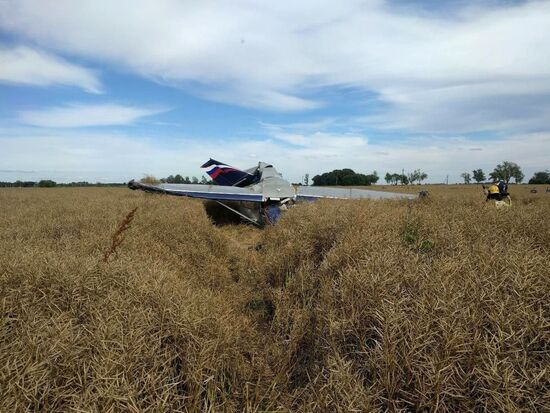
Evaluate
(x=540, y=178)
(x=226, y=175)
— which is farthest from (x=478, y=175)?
(x=226, y=175)

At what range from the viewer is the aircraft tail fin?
1920cm

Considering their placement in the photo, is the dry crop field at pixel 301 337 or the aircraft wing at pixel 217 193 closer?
the dry crop field at pixel 301 337

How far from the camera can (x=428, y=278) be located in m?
3.17

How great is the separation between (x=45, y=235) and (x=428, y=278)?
6311mm

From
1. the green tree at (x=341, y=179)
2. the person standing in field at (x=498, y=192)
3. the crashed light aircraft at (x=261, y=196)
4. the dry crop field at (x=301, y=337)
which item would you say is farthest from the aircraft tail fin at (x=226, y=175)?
the green tree at (x=341, y=179)

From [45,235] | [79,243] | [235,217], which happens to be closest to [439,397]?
[79,243]

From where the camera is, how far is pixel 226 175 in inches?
810

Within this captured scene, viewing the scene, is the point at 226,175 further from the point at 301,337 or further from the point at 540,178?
the point at 540,178

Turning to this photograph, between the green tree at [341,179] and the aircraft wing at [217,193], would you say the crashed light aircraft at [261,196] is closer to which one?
the aircraft wing at [217,193]

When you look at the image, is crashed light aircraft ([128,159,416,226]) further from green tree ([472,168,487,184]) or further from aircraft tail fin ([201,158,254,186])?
green tree ([472,168,487,184])

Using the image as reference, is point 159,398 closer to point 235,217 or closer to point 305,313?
point 305,313

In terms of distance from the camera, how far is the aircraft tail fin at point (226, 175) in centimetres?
1920

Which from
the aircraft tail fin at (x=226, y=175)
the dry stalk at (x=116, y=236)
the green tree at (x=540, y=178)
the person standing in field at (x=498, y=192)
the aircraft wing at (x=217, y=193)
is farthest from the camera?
the green tree at (x=540, y=178)

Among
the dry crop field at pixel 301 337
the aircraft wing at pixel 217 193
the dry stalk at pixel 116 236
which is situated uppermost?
the aircraft wing at pixel 217 193
